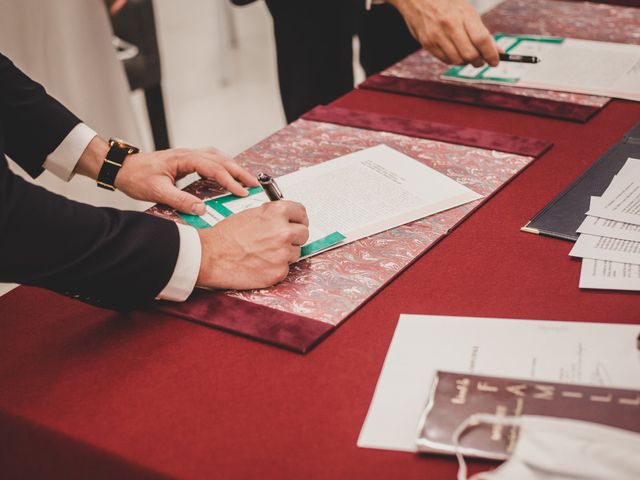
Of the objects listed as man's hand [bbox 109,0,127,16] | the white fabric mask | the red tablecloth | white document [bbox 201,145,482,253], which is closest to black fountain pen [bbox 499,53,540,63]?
white document [bbox 201,145,482,253]

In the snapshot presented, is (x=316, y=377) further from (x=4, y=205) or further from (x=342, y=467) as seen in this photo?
(x=4, y=205)

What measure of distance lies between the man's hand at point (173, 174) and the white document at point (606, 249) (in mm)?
518

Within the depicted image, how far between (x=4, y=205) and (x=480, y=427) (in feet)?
1.92

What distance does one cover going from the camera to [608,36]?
1.87 meters

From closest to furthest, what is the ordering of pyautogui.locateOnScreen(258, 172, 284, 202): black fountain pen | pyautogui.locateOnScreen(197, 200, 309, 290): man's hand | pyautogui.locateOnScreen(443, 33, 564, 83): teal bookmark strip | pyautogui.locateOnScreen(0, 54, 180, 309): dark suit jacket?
pyautogui.locateOnScreen(0, 54, 180, 309): dark suit jacket < pyautogui.locateOnScreen(197, 200, 309, 290): man's hand < pyautogui.locateOnScreen(258, 172, 284, 202): black fountain pen < pyautogui.locateOnScreen(443, 33, 564, 83): teal bookmark strip

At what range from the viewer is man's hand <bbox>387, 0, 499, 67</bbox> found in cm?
159

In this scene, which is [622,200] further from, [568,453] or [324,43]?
[324,43]

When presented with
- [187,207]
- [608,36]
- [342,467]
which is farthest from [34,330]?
[608,36]

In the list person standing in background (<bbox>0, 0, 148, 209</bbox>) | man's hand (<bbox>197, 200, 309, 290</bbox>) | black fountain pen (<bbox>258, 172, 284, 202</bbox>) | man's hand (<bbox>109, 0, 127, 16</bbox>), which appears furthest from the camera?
man's hand (<bbox>109, 0, 127, 16</bbox>)

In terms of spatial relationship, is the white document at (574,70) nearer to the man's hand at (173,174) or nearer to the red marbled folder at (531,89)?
the red marbled folder at (531,89)

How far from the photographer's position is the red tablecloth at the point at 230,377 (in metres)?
0.76

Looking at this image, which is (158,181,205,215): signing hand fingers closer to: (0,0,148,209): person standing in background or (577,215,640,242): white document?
(577,215,640,242): white document

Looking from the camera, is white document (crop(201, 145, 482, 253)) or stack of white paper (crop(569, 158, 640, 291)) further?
white document (crop(201, 145, 482, 253))

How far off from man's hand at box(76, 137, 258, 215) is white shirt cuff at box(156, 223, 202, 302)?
21 cm
